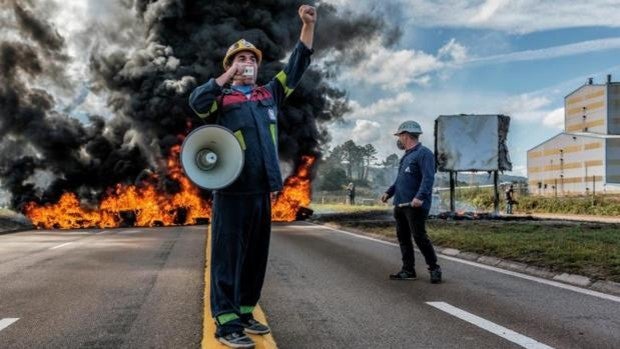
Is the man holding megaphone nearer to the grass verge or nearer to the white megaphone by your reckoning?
the white megaphone

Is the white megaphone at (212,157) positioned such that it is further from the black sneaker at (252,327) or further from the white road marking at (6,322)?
the white road marking at (6,322)

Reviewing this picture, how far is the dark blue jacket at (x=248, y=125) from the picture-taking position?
13.4ft

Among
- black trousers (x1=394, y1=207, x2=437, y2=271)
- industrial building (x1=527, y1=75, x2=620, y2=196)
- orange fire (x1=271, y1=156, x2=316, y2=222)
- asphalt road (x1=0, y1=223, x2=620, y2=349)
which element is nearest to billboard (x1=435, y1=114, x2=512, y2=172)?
orange fire (x1=271, y1=156, x2=316, y2=222)

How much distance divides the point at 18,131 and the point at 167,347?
3761 centimetres

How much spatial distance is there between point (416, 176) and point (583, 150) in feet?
161

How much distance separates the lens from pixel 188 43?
135 ft

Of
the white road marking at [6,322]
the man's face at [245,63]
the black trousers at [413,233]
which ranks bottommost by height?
the white road marking at [6,322]

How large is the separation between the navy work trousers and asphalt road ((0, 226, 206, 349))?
62 centimetres

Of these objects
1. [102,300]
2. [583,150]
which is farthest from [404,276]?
[583,150]

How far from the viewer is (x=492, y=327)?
5078 millimetres

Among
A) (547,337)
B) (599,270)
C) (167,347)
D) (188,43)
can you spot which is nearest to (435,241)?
(599,270)

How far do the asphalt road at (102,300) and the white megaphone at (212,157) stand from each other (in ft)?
4.23

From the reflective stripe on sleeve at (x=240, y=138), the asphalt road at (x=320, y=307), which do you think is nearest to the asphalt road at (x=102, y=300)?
the asphalt road at (x=320, y=307)

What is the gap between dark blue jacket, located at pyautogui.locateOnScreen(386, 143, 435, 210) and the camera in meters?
7.57
